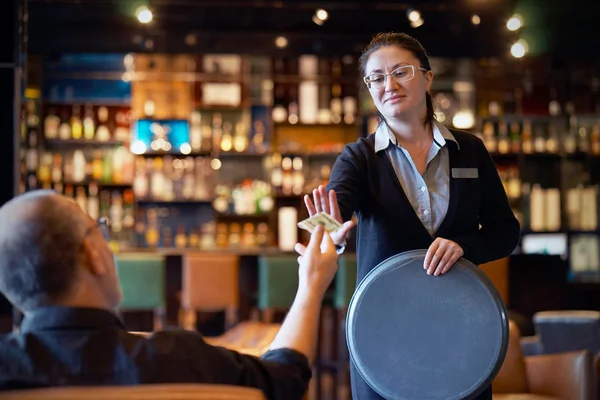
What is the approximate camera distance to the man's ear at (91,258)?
1.36 metres

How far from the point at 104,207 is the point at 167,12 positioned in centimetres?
209

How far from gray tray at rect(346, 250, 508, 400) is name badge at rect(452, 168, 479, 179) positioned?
314 millimetres

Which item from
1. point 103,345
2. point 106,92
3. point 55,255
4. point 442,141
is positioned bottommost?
point 103,345

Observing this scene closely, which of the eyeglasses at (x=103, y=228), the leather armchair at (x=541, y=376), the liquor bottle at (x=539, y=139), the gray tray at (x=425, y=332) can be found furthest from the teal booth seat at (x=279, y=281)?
the eyeglasses at (x=103, y=228)

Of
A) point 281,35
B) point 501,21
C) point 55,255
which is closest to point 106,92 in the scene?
point 281,35

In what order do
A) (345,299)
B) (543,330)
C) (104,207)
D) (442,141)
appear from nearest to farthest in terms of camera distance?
1. (442,141)
2. (543,330)
3. (345,299)
4. (104,207)

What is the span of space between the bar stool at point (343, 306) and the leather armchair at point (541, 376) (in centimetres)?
198

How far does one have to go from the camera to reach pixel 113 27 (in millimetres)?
7574

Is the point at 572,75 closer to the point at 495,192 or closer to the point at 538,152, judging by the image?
the point at 538,152

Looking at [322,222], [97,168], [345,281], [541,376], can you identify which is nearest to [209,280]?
[345,281]

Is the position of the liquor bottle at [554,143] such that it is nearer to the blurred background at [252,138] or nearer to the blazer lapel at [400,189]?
the blurred background at [252,138]

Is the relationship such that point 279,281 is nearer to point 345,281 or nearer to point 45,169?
point 345,281

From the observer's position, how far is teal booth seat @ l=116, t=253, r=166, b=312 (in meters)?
6.46

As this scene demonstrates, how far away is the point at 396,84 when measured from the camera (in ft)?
7.04
